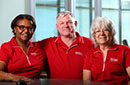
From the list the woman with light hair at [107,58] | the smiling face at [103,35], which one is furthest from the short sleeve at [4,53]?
the smiling face at [103,35]

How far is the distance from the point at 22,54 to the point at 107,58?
85 cm

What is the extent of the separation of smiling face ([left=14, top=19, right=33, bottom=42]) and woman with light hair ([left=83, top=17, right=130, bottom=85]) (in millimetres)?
657

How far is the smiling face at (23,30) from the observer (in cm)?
260

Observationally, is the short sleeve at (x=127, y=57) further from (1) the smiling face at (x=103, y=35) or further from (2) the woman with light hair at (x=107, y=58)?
(1) the smiling face at (x=103, y=35)

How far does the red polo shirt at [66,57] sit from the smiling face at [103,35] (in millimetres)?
360

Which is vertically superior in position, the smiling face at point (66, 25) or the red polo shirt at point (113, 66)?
the smiling face at point (66, 25)

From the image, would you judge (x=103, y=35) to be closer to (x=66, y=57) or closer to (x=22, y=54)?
(x=66, y=57)

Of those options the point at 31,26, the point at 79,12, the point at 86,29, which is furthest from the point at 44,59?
the point at 79,12

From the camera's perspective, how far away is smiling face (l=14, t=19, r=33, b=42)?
8.52 feet

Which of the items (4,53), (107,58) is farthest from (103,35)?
(4,53)

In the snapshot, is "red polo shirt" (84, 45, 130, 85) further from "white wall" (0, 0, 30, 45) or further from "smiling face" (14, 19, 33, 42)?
"white wall" (0, 0, 30, 45)

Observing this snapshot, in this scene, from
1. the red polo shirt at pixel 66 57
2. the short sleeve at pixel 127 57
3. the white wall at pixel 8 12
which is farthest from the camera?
the white wall at pixel 8 12

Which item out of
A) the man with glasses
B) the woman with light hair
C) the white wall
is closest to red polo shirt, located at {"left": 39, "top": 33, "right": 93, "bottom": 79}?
the man with glasses

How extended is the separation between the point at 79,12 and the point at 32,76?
3.86 m
